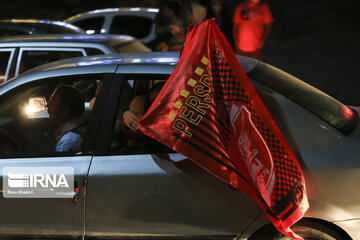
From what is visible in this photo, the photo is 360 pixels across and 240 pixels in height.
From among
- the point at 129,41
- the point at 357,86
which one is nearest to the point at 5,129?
the point at 129,41

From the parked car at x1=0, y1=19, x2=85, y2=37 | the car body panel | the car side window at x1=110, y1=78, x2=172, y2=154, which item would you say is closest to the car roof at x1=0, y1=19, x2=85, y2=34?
the parked car at x1=0, y1=19, x2=85, y2=37

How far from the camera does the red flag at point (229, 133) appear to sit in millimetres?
2543

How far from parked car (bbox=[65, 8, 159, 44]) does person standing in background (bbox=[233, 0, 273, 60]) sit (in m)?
2.38

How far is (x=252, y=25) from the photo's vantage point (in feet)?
26.0

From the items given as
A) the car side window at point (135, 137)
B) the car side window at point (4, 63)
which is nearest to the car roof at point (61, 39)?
the car side window at point (4, 63)

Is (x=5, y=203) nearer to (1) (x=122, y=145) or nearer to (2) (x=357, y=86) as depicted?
(1) (x=122, y=145)

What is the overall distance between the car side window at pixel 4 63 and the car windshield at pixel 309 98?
3.31 m

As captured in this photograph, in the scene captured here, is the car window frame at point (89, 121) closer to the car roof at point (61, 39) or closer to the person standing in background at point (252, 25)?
the car roof at point (61, 39)

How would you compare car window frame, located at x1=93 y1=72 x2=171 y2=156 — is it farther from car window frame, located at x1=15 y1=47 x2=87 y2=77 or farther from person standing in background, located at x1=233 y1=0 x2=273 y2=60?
person standing in background, located at x1=233 y1=0 x2=273 y2=60

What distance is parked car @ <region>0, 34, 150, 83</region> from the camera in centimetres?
536

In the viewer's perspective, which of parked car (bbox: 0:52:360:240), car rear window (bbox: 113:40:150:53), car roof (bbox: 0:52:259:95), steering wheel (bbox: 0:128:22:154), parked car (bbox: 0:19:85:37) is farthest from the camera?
parked car (bbox: 0:19:85:37)

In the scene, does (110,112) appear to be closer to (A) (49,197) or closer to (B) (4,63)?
(A) (49,197)

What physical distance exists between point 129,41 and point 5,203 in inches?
129

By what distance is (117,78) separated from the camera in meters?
2.99
